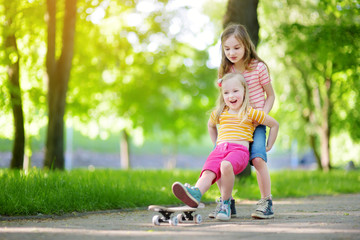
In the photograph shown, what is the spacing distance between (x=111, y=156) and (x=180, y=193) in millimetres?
37178

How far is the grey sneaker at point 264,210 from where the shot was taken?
450 cm

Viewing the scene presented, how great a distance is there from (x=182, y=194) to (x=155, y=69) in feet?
51.0

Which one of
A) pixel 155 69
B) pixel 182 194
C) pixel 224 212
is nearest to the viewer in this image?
pixel 182 194

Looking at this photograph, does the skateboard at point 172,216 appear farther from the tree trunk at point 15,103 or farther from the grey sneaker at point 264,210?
the tree trunk at point 15,103

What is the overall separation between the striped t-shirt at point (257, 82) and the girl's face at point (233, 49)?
20cm

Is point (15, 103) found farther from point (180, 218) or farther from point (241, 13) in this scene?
point (180, 218)

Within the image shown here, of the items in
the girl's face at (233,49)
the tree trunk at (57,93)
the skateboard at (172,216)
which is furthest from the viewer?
the tree trunk at (57,93)

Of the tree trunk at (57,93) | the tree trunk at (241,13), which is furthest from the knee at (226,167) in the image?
the tree trunk at (57,93)

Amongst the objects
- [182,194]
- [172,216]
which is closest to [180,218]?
[172,216]

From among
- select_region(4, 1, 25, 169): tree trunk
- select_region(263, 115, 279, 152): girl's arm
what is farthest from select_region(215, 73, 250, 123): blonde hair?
select_region(4, 1, 25, 169): tree trunk

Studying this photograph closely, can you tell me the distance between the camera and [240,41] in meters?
4.74

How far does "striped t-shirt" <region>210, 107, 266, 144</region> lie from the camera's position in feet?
14.9

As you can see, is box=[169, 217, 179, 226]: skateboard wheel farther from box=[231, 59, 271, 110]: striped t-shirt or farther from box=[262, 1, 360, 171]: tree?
box=[262, 1, 360, 171]: tree

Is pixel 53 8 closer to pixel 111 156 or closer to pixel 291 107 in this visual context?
pixel 291 107
